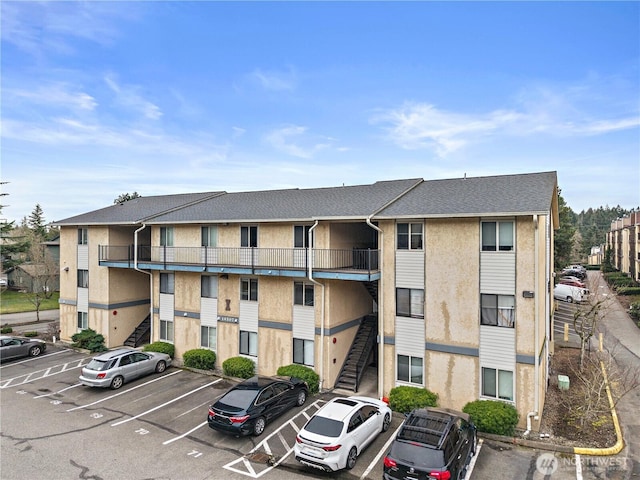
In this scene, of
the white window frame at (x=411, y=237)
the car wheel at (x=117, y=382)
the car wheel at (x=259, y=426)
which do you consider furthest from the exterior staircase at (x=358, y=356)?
the car wheel at (x=117, y=382)

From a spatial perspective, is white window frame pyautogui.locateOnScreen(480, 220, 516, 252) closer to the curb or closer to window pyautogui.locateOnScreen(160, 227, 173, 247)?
the curb

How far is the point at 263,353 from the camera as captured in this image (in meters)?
19.0

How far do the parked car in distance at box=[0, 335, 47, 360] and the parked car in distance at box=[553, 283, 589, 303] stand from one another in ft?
133

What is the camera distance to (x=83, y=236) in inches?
995

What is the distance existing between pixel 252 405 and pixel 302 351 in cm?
512

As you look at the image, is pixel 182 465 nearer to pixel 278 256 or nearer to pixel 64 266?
pixel 278 256

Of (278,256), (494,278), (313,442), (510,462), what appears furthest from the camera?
(278,256)

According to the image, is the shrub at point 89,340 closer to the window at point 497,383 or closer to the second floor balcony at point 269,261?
the second floor balcony at point 269,261

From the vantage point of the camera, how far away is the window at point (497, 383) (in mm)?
14035

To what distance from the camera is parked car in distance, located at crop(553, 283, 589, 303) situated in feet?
119

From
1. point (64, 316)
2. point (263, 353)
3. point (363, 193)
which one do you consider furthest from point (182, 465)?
point (64, 316)

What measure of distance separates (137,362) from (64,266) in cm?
1161

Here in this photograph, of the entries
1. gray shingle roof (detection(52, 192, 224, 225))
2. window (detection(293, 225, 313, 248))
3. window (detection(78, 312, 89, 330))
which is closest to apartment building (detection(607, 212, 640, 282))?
window (detection(293, 225, 313, 248))

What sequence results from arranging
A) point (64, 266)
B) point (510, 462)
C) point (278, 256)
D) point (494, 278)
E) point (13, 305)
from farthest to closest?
point (13, 305) < point (64, 266) < point (278, 256) < point (494, 278) < point (510, 462)
